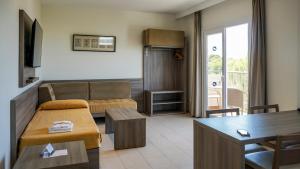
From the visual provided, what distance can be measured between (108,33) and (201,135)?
432 centimetres

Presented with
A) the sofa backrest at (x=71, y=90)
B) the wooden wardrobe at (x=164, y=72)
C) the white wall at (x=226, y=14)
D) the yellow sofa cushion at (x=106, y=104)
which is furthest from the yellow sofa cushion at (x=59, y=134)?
the white wall at (x=226, y=14)

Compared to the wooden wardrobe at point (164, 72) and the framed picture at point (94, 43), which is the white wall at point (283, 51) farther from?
the framed picture at point (94, 43)

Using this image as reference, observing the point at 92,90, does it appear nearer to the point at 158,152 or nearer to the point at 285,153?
the point at 158,152

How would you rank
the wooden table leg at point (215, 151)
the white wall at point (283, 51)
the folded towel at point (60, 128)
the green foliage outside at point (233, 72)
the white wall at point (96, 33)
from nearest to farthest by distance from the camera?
1. the wooden table leg at point (215, 151)
2. the folded towel at point (60, 128)
3. the white wall at point (283, 51)
4. the green foliage outside at point (233, 72)
5. the white wall at point (96, 33)

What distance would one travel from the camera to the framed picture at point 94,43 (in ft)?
18.4

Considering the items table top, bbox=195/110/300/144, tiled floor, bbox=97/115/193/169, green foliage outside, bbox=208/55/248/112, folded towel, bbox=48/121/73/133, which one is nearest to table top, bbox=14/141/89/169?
folded towel, bbox=48/121/73/133

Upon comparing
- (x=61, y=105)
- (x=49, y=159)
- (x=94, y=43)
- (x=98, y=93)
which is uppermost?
(x=94, y=43)

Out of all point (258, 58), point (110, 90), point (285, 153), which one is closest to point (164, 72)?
point (110, 90)

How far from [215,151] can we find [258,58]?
2367 millimetres

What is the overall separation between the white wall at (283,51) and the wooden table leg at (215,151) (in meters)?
1.95

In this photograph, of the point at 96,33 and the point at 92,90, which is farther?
the point at 96,33

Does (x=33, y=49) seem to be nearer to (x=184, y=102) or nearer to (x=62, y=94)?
(x=62, y=94)

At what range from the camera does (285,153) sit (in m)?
1.60

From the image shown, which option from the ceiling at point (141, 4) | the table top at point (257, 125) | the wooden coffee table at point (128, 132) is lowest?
the wooden coffee table at point (128, 132)
